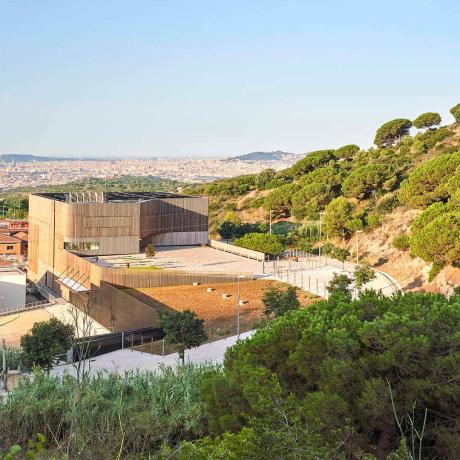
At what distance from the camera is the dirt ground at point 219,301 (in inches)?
957

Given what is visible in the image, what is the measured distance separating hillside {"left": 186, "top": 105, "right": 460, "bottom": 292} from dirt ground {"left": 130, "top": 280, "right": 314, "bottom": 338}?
6781 millimetres

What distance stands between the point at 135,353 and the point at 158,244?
20.7 metres

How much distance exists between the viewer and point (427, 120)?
213ft

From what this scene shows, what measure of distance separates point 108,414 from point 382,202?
38440 mm

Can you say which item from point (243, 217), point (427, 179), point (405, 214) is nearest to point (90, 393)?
point (427, 179)

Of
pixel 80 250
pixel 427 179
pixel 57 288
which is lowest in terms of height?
pixel 57 288

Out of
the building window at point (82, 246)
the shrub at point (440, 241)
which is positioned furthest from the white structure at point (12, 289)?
the shrub at point (440, 241)

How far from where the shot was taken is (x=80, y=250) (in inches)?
1432

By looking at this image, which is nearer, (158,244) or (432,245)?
(432,245)

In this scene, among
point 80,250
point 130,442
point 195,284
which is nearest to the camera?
point 130,442

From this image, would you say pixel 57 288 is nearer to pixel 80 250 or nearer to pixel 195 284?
pixel 80 250

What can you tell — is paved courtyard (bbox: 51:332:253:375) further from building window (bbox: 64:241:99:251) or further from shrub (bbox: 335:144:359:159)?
shrub (bbox: 335:144:359:159)

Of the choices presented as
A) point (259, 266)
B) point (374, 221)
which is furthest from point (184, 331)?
point (374, 221)

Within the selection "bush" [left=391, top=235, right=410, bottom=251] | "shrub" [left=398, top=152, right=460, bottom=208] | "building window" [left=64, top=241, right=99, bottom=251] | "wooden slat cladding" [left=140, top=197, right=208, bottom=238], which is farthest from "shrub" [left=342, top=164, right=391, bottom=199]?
"building window" [left=64, top=241, right=99, bottom=251]
